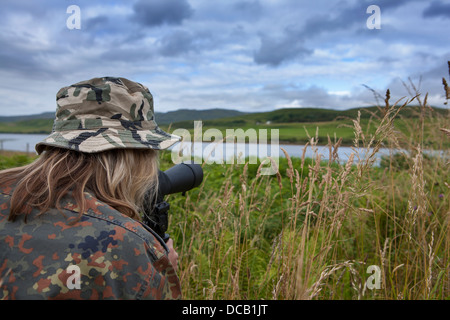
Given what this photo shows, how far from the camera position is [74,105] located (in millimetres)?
1349

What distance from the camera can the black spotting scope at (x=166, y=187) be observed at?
5.25 feet

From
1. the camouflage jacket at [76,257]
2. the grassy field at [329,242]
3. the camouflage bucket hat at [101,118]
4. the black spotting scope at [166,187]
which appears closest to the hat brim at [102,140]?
the camouflage bucket hat at [101,118]

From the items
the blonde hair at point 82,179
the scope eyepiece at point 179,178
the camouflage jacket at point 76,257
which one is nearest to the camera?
the camouflage jacket at point 76,257

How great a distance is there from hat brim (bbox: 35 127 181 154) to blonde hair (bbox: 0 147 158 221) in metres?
0.05

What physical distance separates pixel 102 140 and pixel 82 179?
0.15 m

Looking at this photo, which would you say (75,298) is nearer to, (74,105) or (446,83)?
(74,105)

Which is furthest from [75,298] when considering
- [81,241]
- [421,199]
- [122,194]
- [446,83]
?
[446,83]

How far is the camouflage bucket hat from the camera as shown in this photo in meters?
1.29

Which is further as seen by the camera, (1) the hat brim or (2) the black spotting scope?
(2) the black spotting scope

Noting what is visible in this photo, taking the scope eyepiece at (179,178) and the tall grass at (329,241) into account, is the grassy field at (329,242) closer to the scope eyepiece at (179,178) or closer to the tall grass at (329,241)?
the tall grass at (329,241)

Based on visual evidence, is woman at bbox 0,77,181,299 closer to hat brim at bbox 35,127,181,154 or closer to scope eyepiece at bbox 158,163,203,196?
hat brim at bbox 35,127,181,154

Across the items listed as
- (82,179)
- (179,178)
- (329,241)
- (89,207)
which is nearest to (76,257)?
(89,207)

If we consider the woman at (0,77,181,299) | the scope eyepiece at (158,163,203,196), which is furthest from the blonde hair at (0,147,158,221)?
the scope eyepiece at (158,163,203,196)

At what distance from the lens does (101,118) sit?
135 cm
